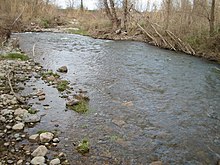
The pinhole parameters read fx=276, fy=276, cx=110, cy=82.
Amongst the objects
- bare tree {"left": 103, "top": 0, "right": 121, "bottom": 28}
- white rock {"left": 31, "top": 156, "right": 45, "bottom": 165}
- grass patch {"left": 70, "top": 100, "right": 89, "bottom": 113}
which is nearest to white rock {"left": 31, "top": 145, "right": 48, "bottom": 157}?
white rock {"left": 31, "top": 156, "right": 45, "bottom": 165}

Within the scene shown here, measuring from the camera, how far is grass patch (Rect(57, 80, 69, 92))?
1005cm

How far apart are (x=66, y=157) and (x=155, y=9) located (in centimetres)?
2340

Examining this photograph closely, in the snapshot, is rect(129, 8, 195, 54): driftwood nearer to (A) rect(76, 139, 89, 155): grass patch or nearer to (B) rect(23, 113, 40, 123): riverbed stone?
(B) rect(23, 113, 40, 123): riverbed stone

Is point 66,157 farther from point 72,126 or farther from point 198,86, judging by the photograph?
point 198,86

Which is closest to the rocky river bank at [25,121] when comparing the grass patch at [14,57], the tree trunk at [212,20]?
the grass patch at [14,57]

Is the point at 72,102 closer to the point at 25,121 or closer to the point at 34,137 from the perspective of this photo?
the point at 25,121

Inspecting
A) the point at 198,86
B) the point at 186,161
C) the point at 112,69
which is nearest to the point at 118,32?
the point at 112,69

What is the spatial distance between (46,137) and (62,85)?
4229 millimetres

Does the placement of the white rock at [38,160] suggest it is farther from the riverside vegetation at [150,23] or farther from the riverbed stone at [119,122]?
the riverside vegetation at [150,23]

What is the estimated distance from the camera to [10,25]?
25.6 m

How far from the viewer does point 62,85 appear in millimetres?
10422

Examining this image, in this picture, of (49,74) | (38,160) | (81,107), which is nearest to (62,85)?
(49,74)

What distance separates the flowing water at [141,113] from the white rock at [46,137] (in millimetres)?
337

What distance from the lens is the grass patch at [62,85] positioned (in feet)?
33.0
